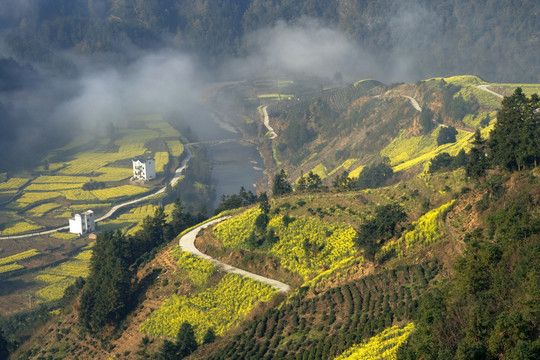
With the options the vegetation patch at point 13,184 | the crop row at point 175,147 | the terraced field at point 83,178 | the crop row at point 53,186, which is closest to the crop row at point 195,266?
the terraced field at point 83,178

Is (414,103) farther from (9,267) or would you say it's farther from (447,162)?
(9,267)

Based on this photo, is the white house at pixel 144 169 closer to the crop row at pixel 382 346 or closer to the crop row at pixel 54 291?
the crop row at pixel 54 291

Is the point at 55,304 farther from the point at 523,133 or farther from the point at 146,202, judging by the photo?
the point at 523,133

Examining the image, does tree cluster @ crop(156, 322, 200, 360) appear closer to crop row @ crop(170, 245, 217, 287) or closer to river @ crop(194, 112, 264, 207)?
crop row @ crop(170, 245, 217, 287)

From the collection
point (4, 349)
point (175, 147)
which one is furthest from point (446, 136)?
point (175, 147)

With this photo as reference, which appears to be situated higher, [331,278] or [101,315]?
[331,278]

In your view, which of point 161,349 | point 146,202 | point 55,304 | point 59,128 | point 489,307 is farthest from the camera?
point 59,128

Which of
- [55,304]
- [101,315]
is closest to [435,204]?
[101,315]
